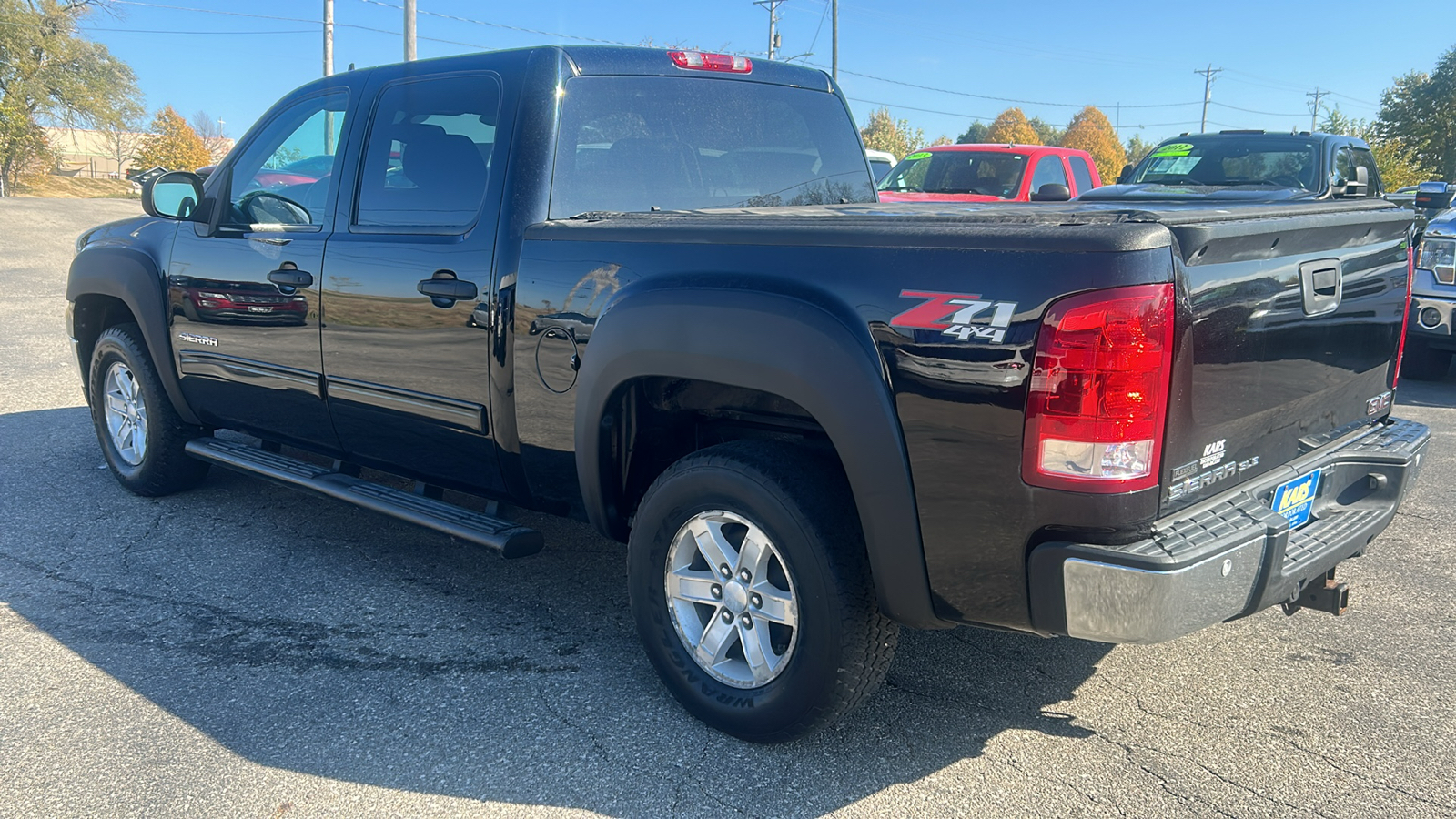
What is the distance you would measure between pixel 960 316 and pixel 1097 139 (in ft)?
240

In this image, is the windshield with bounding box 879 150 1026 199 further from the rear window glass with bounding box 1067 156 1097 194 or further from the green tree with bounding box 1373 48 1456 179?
the green tree with bounding box 1373 48 1456 179

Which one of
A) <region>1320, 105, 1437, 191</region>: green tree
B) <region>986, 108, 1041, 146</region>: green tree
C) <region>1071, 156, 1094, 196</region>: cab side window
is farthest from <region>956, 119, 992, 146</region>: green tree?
<region>1071, 156, 1094, 196</region>: cab side window

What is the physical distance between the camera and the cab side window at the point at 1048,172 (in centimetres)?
1169

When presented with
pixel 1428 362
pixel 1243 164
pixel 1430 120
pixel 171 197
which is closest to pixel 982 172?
pixel 1243 164

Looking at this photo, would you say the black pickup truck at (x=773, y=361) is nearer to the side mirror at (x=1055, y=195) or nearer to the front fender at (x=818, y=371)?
the front fender at (x=818, y=371)

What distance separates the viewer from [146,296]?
4.81 meters

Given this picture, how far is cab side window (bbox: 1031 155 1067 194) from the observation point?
38.3 feet

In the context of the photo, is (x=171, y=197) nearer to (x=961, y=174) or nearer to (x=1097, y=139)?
(x=961, y=174)

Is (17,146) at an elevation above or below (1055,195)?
above

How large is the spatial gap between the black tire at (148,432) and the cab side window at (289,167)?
1.01 m

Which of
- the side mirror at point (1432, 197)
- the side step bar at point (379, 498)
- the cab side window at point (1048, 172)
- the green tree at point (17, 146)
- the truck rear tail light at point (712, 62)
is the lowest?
the side step bar at point (379, 498)

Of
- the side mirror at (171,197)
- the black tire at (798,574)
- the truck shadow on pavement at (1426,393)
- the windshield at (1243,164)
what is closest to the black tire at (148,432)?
the side mirror at (171,197)

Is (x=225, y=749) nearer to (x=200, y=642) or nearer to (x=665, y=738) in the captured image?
(x=200, y=642)

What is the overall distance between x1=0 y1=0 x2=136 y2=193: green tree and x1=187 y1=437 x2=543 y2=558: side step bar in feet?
166
